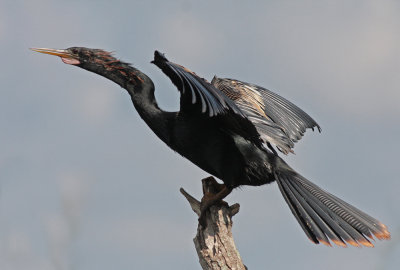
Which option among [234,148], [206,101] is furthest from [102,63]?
[206,101]

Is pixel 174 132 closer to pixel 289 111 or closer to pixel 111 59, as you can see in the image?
pixel 111 59

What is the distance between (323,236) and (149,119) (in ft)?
5.62

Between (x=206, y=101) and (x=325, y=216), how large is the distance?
144 cm

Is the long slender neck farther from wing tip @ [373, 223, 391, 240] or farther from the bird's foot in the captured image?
wing tip @ [373, 223, 391, 240]

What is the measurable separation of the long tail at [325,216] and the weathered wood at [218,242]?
1.66 ft

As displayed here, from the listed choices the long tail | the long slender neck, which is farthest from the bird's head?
the long tail

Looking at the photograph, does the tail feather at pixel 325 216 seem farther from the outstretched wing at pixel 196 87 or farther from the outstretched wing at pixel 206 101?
the outstretched wing at pixel 196 87

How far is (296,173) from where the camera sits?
21.2 feet

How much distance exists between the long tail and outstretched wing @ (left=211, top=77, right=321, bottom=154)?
2.04ft

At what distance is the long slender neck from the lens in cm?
639

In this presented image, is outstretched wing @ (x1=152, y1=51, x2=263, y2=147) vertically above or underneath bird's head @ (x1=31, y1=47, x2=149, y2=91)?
underneath

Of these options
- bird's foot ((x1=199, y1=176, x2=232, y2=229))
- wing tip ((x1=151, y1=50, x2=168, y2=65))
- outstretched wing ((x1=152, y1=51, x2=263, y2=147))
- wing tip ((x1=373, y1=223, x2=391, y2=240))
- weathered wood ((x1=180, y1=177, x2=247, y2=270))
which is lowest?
wing tip ((x1=373, y1=223, x2=391, y2=240))

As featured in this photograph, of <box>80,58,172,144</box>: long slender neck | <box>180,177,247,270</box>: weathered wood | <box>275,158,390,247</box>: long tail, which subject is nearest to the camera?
<box>180,177,247,270</box>: weathered wood

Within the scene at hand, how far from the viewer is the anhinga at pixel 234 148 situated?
5945mm
